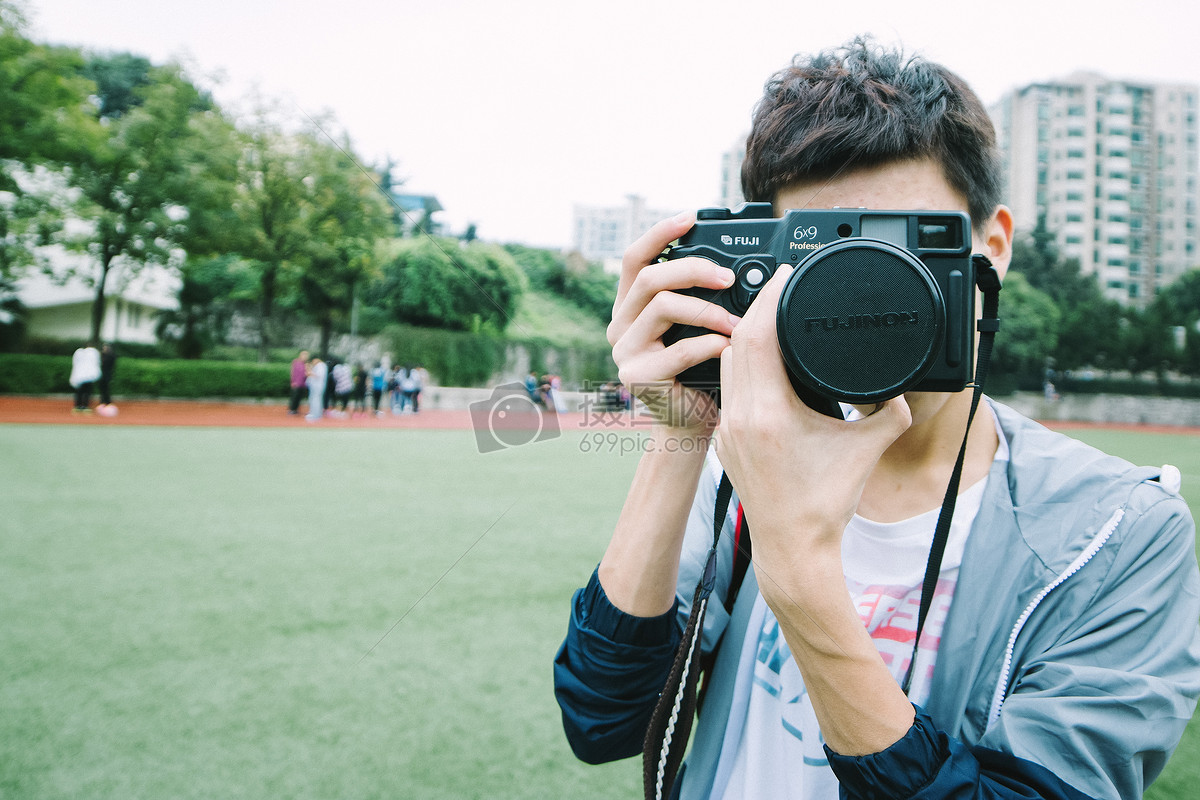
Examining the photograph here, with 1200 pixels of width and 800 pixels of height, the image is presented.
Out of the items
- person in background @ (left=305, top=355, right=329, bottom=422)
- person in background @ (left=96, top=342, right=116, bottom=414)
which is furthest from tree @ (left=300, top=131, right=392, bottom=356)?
person in background @ (left=96, top=342, right=116, bottom=414)

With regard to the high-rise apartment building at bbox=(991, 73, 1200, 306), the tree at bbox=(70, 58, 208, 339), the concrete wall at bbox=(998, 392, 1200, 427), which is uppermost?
the high-rise apartment building at bbox=(991, 73, 1200, 306)

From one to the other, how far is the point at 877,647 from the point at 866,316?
485mm

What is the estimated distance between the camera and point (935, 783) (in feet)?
1.99

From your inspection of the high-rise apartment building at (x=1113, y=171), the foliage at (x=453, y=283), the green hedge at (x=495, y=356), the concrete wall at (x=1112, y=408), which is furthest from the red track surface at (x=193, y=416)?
the high-rise apartment building at (x=1113, y=171)

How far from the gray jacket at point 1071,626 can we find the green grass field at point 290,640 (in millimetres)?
612

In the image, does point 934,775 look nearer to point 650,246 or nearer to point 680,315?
point 680,315

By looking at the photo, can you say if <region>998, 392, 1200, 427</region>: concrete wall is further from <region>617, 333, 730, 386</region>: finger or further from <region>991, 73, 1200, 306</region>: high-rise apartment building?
<region>991, 73, 1200, 306</region>: high-rise apartment building

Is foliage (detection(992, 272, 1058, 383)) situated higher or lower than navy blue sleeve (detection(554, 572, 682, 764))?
higher

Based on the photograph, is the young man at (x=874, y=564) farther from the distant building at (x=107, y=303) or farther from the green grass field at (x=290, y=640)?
the distant building at (x=107, y=303)

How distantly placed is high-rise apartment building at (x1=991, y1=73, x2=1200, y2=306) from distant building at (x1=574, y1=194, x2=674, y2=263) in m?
57.0

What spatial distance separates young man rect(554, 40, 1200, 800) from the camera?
64 centimetres

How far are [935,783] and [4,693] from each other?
289 centimetres

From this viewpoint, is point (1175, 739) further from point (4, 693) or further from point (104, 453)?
point (104, 453)

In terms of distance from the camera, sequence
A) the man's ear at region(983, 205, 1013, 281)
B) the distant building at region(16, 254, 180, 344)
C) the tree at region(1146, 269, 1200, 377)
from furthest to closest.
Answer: the tree at region(1146, 269, 1200, 377) → the distant building at region(16, 254, 180, 344) → the man's ear at region(983, 205, 1013, 281)
